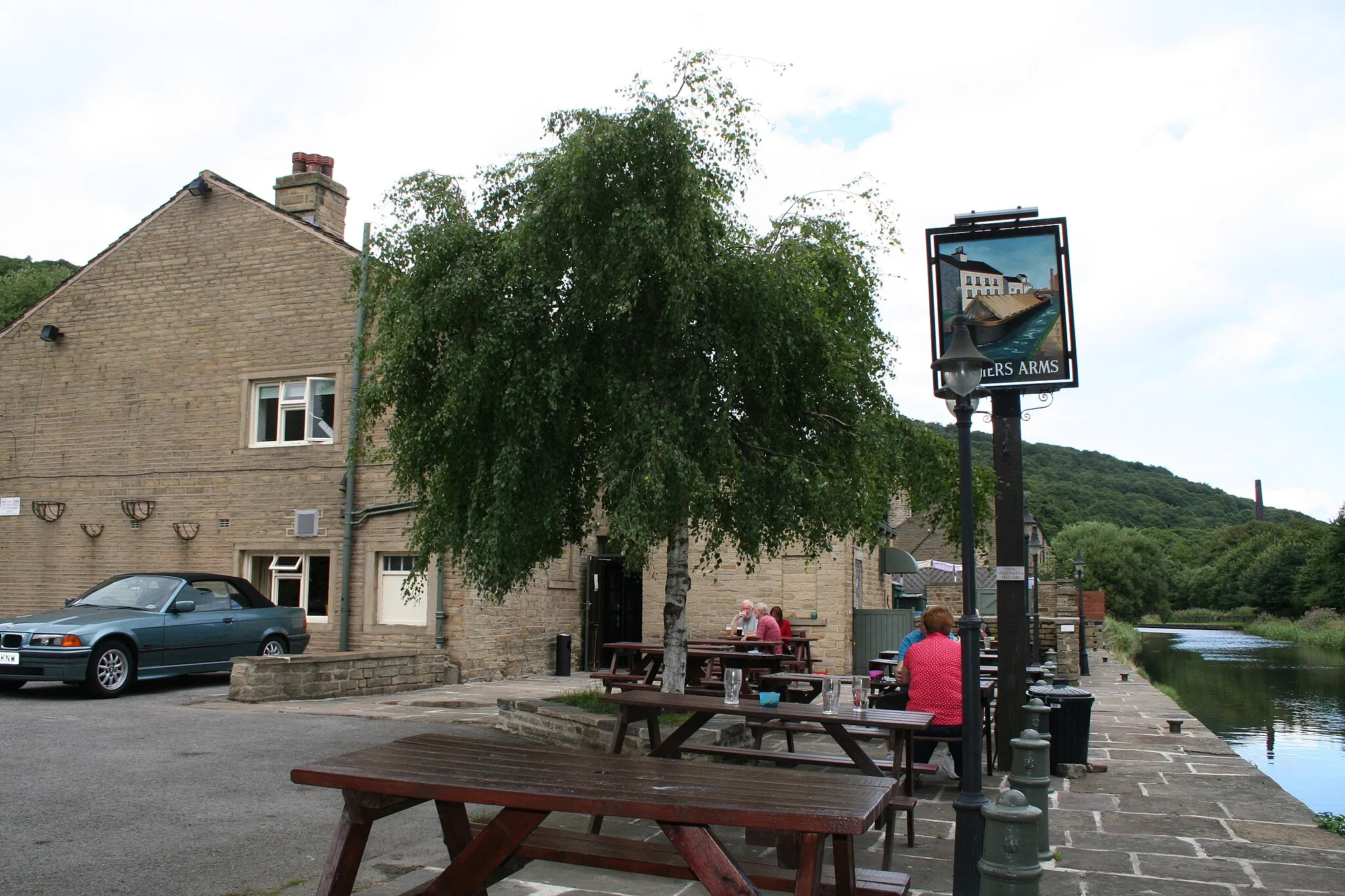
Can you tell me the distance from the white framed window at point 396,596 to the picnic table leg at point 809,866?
518 inches

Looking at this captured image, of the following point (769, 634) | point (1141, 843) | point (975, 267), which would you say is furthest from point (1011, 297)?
point (1141, 843)

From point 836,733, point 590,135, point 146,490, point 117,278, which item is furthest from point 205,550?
point 836,733

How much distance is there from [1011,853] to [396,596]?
1307cm

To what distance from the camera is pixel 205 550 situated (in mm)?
17375

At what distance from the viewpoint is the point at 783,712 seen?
20.7 ft

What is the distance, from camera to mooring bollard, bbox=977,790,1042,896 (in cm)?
445

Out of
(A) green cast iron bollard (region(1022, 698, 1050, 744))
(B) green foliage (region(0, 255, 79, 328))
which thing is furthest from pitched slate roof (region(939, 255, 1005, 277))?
(B) green foliage (region(0, 255, 79, 328))

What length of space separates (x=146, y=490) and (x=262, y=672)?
7295 millimetres

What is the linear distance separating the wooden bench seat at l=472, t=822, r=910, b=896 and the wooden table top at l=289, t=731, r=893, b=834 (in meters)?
0.32

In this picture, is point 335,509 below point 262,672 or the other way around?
the other way around

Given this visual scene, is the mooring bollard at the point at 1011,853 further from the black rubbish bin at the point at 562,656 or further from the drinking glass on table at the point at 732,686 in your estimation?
the black rubbish bin at the point at 562,656

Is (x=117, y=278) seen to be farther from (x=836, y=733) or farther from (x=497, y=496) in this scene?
(x=836, y=733)

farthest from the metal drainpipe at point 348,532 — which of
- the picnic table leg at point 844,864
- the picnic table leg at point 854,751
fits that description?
the picnic table leg at point 844,864

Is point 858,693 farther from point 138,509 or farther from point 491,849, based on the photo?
point 138,509
